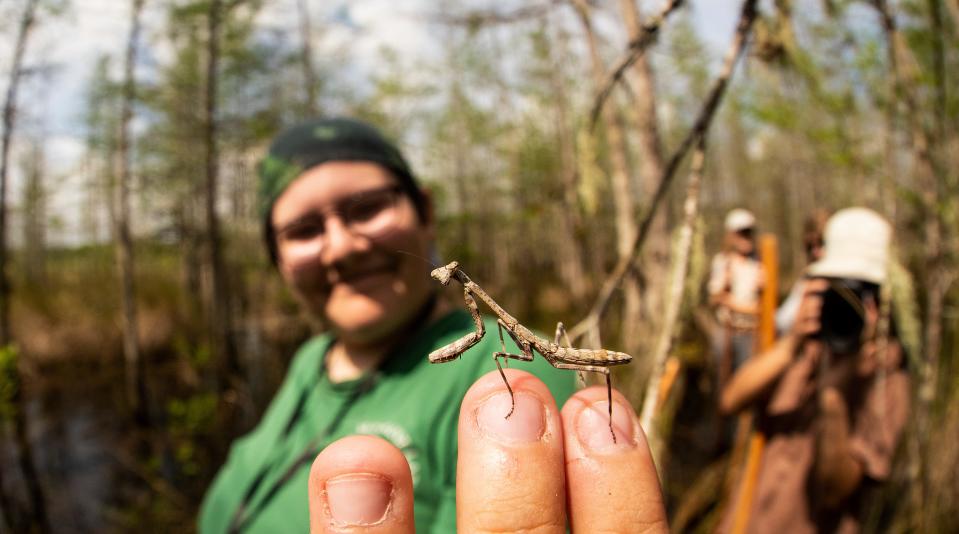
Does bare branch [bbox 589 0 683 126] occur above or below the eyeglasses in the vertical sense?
above

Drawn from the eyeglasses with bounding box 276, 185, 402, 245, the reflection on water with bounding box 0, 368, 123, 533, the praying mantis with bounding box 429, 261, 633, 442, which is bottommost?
the reflection on water with bounding box 0, 368, 123, 533

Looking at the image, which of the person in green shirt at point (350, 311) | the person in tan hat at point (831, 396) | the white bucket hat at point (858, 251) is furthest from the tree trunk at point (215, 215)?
the white bucket hat at point (858, 251)

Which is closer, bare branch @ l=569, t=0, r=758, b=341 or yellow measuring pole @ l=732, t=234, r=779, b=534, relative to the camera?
bare branch @ l=569, t=0, r=758, b=341

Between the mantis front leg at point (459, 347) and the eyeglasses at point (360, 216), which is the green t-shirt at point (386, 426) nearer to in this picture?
the mantis front leg at point (459, 347)

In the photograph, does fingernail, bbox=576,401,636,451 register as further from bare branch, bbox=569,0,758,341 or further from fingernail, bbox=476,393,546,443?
bare branch, bbox=569,0,758,341

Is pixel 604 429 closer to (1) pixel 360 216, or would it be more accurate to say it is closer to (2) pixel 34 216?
(1) pixel 360 216

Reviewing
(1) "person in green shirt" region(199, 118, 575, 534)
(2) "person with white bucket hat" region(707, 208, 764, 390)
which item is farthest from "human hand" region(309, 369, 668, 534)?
(2) "person with white bucket hat" region(707, 208, 764, 390)

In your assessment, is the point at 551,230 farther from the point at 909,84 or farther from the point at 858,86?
the point at 909,84

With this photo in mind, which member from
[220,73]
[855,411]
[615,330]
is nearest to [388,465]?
[855,411]
